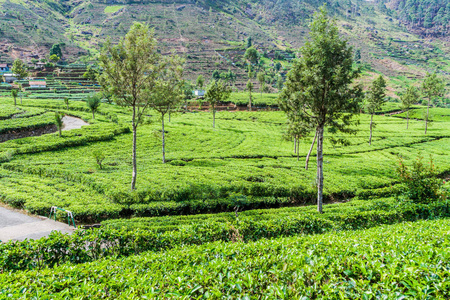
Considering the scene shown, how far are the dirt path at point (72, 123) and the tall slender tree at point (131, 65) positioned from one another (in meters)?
30.9

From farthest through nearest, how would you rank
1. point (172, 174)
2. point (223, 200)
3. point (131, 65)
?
point (172, 174) → point (223, 200) → point (131, 65)

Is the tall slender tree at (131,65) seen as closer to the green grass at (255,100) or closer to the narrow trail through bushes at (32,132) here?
the narrow trail through bushes at (32,132)

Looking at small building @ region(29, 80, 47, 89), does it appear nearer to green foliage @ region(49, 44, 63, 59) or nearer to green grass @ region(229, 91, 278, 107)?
green foliage @ region(49, 44, 63, 59)

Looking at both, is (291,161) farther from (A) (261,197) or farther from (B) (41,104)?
(B) (41,104)

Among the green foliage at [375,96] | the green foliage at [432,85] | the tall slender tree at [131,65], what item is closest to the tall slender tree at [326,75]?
the tall slender tree at [131,65]

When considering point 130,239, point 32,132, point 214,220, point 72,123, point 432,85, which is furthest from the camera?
point 432,85

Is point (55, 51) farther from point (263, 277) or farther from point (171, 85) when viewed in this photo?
point (263, 277)

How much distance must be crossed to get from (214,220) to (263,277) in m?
8.83

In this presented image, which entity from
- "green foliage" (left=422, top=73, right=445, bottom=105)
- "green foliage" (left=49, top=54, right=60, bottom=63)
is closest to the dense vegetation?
"green foliage" (left=422, top=73, right=445, bottom=105)

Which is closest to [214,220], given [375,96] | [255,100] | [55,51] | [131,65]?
[131,65]

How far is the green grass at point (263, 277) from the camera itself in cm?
575

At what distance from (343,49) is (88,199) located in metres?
24.4

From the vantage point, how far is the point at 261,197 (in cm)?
2339

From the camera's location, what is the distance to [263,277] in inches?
258
